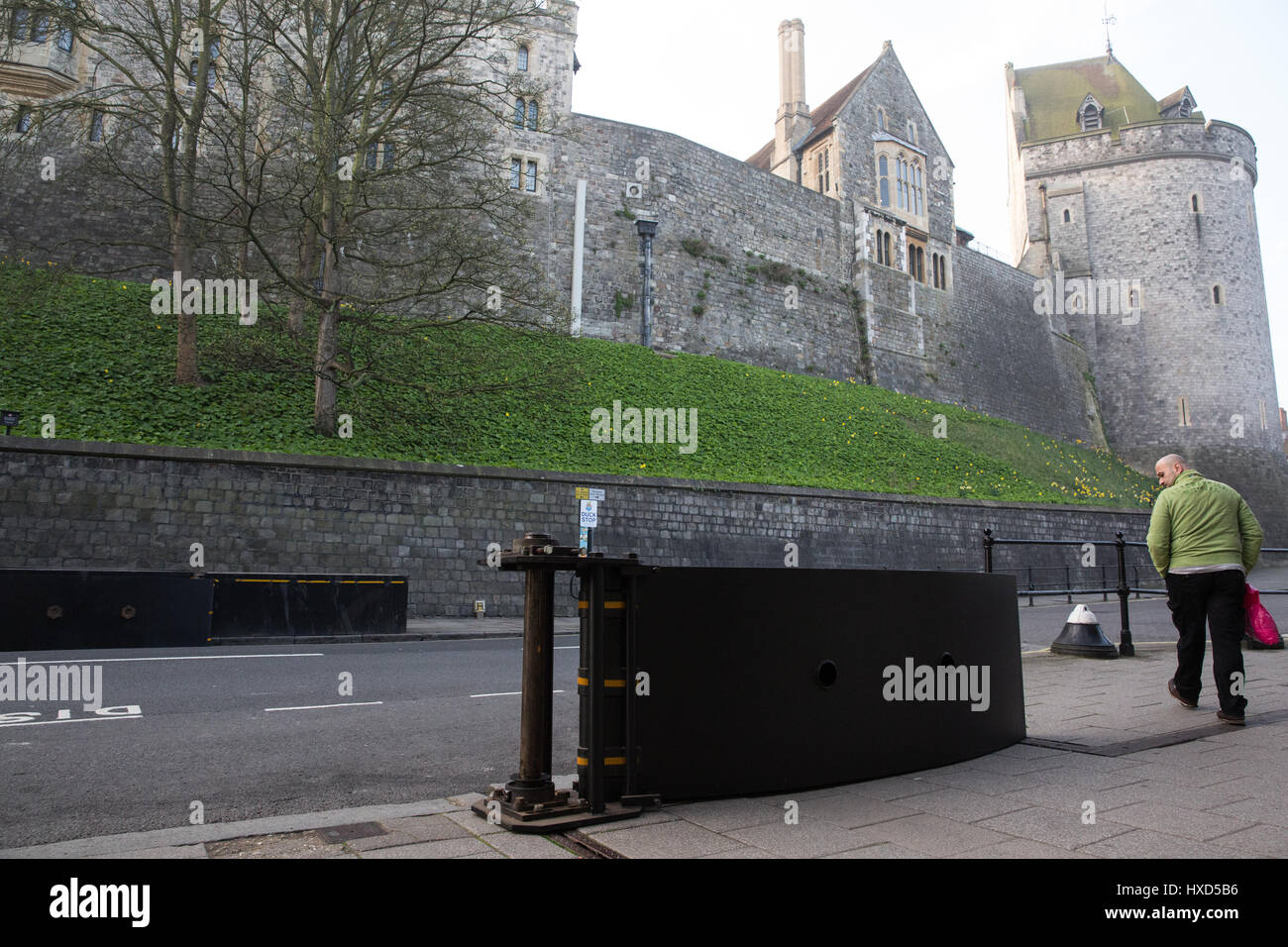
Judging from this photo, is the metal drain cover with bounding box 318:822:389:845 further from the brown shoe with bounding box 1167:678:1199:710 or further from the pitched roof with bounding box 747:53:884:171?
the pitched roof with bounding box 747:53:884:171

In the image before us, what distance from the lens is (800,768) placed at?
3.65m

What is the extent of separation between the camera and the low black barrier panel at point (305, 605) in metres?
11.3

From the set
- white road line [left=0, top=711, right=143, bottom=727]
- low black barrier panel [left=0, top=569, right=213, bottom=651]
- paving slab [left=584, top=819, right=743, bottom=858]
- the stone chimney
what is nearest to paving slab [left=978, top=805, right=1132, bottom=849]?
paving slab [left=584, top=819, right=743, bottom=858]

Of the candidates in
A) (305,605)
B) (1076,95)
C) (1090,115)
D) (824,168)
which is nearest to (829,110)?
(824,168)

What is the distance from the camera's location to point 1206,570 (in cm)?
540

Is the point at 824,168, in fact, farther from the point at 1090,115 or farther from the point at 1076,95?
the point at 1076,95

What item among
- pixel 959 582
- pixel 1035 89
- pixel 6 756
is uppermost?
pixel 1035 89

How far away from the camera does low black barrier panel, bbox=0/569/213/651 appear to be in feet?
23.0

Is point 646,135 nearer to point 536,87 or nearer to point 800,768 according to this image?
point 536,87

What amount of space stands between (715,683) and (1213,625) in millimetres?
3863

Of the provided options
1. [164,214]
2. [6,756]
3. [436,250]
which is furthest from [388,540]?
[164,214]

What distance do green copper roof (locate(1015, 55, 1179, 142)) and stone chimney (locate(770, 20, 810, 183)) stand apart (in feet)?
55.6

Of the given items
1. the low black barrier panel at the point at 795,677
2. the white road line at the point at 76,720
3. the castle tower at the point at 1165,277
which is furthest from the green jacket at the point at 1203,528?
the castle tower at the point at 1165,277
